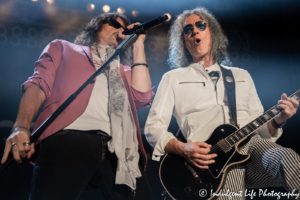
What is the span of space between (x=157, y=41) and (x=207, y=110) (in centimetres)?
218

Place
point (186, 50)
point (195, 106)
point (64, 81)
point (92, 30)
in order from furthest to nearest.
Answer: point (186, 50), point (92, 30), point (195, 106), point (64, 81)

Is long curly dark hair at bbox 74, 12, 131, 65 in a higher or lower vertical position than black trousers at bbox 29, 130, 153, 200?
higher

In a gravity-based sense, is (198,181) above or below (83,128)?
below

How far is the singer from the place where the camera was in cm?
106

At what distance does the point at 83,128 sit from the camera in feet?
4.02

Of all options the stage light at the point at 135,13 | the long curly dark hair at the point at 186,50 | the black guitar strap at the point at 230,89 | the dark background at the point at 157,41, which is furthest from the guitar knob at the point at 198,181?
the stage light at the point at 135,13

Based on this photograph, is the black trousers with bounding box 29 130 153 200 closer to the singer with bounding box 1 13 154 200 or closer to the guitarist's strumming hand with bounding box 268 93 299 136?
the singer with bounding box 1 13 154 200

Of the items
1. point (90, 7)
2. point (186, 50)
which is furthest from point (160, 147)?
point (90, 7)

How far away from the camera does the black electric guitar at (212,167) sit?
4.44ft

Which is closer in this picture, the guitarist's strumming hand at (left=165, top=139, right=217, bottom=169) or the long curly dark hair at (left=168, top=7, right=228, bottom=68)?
the guitarist's strumming hand at (left=165, top=139, right=217, bottom=169)

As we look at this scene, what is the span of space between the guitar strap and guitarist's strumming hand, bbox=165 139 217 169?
231 millimetres

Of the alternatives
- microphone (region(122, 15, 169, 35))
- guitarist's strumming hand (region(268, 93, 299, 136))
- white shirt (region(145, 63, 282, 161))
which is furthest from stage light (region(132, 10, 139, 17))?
guitarist's strumming hand (region(268, 93, 299, 136))

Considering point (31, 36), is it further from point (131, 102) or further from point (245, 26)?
point (245, 26)

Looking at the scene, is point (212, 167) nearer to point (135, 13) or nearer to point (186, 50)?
point (186, 50)
